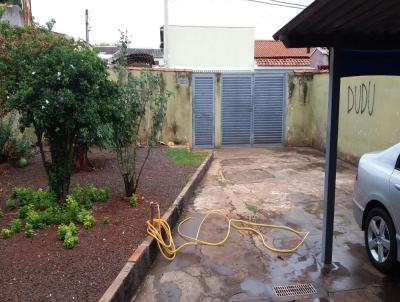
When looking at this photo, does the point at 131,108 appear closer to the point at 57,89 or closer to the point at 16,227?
the point at 57,89

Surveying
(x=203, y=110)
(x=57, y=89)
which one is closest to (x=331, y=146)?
(x=57, y=89)

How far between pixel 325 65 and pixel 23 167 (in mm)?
13698

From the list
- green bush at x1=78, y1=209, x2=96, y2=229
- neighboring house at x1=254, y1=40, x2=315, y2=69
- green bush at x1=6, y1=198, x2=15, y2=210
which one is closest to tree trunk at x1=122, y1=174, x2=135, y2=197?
green bush at x1=78, y1=209, x2=96, y2=229

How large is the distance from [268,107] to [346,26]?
32.1ft

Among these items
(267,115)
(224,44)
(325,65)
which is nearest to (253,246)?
(267,115)

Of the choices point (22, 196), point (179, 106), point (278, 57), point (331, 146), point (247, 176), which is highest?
point (278, 57)

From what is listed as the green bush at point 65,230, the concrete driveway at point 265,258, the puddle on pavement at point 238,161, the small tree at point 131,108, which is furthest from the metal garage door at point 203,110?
the green bush at point 65,230

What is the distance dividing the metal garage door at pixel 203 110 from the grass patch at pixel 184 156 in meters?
1.42

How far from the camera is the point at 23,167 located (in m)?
8.92

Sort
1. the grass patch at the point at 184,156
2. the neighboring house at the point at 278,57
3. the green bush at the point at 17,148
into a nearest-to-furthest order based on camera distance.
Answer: the green bush at the point at 17,148
the grass patch at the point at 184,156
the neighboring house at the point at 278,57

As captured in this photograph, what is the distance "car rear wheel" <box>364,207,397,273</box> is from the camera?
14.2 feet

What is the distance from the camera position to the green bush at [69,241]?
465 centimetres

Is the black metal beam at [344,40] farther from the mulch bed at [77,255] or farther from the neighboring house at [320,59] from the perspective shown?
the neighboring house at [320,59]

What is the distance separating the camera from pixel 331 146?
15.4 ft
